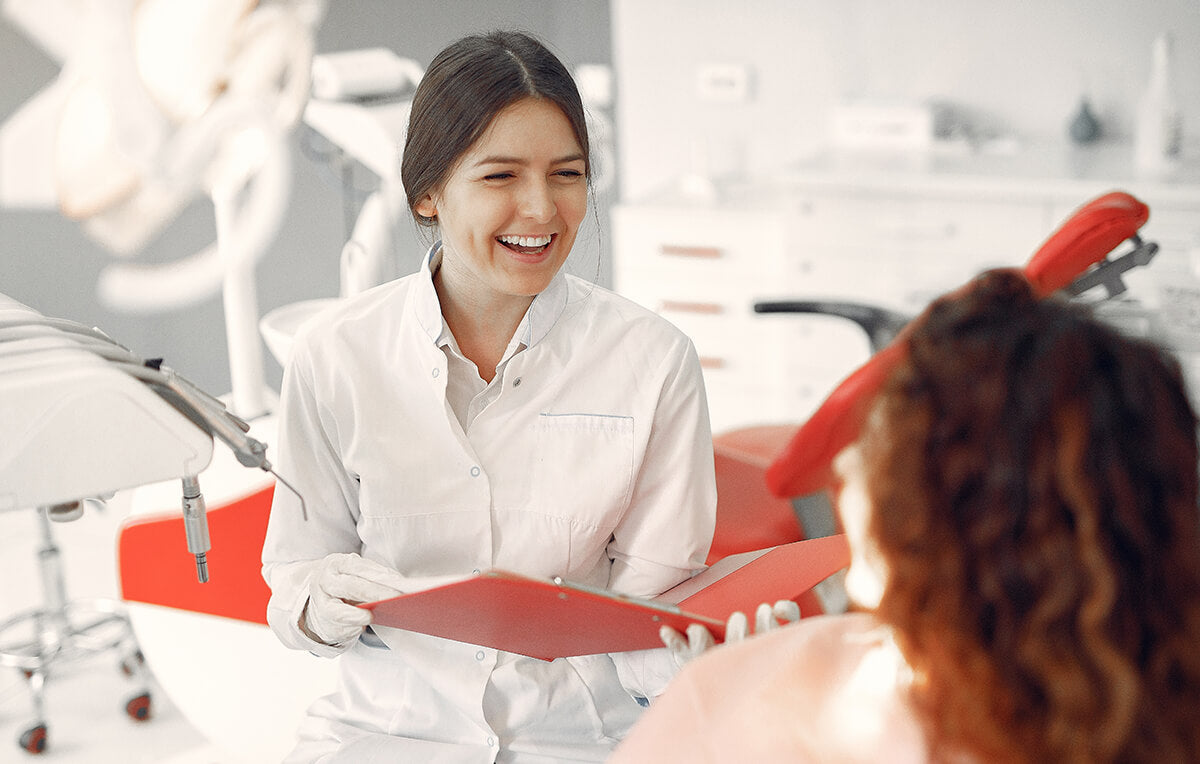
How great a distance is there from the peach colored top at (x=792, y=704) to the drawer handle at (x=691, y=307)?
8.36 feet

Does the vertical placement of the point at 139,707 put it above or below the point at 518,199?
below

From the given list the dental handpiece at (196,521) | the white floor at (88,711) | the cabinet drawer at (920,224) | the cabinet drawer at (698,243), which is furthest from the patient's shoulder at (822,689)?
the cabinet drawer at (698,243)

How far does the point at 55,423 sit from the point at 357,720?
59cm

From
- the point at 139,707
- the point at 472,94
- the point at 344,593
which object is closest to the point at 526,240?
the point at 472,94

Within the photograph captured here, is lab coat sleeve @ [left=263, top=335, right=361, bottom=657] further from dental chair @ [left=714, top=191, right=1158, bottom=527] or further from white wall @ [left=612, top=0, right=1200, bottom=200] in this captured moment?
white wall @ [left=612, top=0, right=1200, bottom=200]

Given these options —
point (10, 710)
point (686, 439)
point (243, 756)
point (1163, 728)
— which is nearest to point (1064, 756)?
point (1163, 728)

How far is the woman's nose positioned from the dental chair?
0.37m

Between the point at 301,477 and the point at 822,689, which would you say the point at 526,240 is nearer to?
the point at 301,477

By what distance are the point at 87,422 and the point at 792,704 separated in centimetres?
61

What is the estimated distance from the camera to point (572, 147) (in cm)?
141

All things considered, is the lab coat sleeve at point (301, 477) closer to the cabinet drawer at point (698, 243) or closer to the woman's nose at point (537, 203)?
the woman's nose at point (537, 203)

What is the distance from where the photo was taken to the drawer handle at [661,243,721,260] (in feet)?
11.4

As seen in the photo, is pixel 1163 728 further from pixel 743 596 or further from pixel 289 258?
pixel 289 258

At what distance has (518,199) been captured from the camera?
1.39 meters
